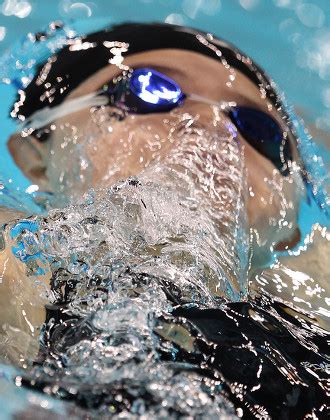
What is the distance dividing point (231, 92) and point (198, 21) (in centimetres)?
136

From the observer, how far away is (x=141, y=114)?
2025 millimetres

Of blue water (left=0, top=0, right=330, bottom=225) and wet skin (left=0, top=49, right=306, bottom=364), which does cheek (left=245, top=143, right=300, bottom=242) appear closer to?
wet skin (left=0, top=49, right=306, bottom=364)

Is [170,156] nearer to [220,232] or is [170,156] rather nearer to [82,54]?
[220,232]

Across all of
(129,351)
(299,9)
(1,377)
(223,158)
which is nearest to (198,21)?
(299,9)

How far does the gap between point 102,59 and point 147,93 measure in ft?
0.61

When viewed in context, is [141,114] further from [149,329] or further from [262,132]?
[149,329]

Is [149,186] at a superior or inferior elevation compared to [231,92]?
inferior

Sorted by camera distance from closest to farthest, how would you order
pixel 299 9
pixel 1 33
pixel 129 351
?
pixel 129 351 → pixel 1 33 → pixel 299 9

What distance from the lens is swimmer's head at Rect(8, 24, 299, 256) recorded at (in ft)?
6.52

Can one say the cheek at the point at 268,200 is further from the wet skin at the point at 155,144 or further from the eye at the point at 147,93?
the eye at the point at 147,93

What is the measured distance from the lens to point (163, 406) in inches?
34.8

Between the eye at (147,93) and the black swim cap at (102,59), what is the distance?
102 millimetres

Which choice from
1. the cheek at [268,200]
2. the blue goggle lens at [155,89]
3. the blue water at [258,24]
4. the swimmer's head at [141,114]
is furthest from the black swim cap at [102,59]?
the blue water at [258,24]


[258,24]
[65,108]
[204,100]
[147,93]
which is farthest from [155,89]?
[258,24]
